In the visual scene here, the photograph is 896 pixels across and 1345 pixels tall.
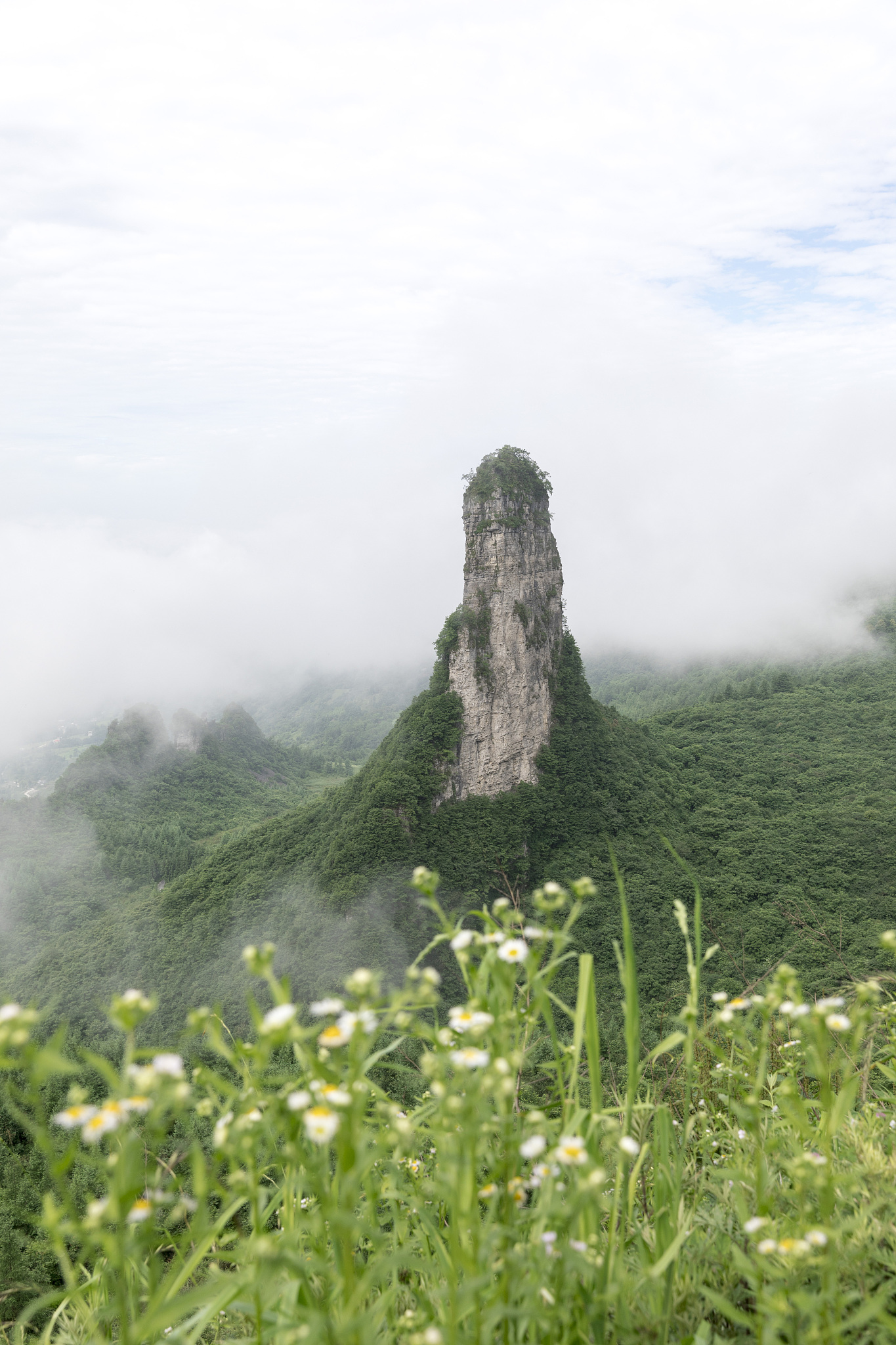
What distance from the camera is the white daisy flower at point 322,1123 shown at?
5.19 ft

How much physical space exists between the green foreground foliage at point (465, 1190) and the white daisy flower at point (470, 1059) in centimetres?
1

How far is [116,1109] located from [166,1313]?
0.45 metres

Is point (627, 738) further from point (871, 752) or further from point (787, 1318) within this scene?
point (787, 1318)

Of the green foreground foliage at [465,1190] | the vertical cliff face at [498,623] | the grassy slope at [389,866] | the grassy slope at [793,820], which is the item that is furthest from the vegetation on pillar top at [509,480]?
the green foreground foliage at [465,1190]

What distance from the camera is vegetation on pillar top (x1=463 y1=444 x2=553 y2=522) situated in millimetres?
35062

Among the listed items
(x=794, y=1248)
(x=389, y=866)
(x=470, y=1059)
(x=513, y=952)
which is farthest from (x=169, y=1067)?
(x=389, y=866)

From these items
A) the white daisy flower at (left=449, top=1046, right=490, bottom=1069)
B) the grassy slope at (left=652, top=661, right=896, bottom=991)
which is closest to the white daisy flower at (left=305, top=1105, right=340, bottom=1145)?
the white daisy flower at (left=449, top=1046, right=490, bottom=1069)

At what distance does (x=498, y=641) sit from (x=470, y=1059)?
112 ft

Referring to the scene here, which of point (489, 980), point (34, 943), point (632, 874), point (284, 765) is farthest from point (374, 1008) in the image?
point (284, 765)

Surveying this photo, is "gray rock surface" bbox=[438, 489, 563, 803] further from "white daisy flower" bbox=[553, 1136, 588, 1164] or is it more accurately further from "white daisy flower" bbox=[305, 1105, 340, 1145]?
"white daisy flower" bbox=[305, 1105, 340, 1145]

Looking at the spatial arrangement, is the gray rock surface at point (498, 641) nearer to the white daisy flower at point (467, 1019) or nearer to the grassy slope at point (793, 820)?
the grassy slope at point (793, 820)

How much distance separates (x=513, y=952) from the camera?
1.99 m

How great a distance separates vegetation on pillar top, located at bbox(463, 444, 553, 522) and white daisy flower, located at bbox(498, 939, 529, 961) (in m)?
34.4

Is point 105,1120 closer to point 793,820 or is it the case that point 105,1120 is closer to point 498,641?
point 498,641
